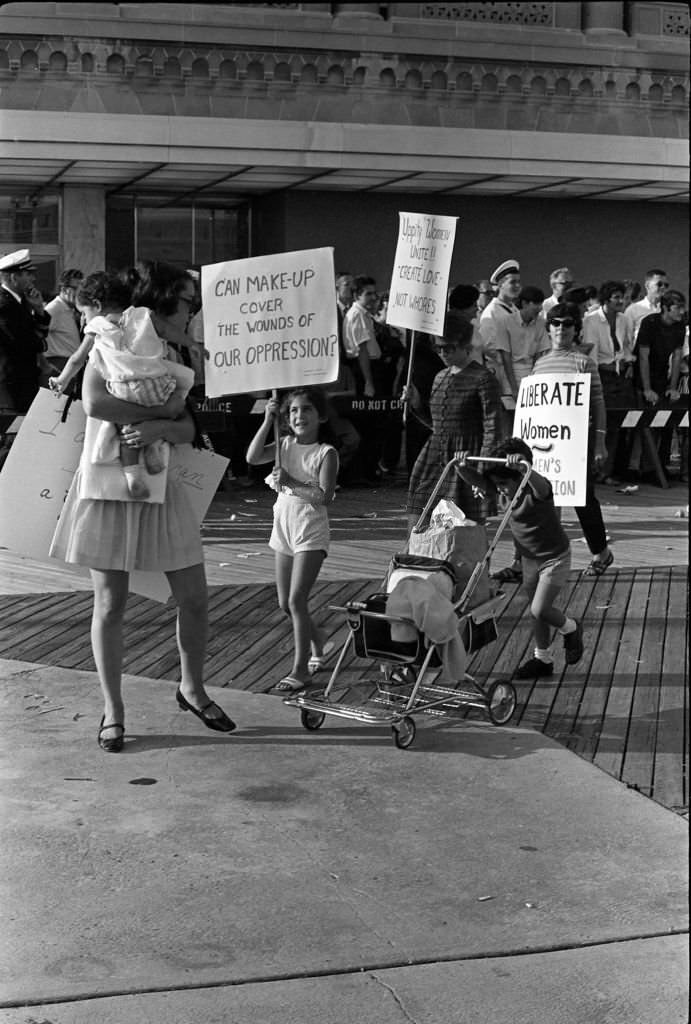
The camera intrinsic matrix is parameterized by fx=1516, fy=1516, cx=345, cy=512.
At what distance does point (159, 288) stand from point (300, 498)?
1.25 metres

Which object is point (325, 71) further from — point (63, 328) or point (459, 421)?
point (459, 421)

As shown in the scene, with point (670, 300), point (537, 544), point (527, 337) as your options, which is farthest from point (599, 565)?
point (670, 300)

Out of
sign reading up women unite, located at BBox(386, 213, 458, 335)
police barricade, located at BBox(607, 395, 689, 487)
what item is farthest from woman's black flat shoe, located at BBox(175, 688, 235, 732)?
police barricade, located at BBox(607, 395, 689, 487)

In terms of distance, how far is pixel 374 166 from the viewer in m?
19.6

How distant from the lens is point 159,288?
5.93m

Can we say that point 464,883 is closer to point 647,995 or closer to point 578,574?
point 647,995

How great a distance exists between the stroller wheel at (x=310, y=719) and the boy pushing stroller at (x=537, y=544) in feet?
4.10

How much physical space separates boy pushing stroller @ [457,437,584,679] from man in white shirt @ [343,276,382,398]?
299 inches

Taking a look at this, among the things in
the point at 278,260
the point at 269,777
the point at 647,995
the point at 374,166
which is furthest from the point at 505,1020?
the point at 374,166

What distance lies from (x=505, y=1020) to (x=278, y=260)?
12.3ft

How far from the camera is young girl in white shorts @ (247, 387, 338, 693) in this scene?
21.9 feet

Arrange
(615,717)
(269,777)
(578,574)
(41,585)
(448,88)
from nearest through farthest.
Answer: (269,777)
(615,717)
(41,585)
(578,574)
(448,88)

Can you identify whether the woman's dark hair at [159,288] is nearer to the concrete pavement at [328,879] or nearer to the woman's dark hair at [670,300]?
the concrete pavement at [328,879]

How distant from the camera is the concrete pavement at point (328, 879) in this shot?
390 centimetres
